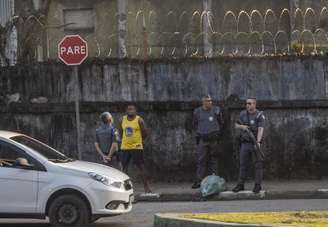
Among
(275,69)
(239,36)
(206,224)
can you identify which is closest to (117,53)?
(239,36)

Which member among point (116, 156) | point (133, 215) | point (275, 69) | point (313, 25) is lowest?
point (133, 215)

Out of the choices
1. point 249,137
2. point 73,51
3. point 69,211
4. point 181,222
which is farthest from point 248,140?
point 181,222

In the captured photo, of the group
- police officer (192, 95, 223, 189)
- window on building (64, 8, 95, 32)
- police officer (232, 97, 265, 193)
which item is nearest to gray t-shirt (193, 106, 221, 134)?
police officer (192, 95, 223, 189)

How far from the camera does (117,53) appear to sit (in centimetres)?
2047

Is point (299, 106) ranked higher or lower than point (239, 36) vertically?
lower

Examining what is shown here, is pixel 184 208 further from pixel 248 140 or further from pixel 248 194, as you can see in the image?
pixel 248 140

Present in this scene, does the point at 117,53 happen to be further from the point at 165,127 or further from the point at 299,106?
the point at 299,106

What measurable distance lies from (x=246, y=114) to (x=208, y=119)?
1.00 m

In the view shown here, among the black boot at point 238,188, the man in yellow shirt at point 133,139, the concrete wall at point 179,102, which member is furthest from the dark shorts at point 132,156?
the black boot at point 238,188

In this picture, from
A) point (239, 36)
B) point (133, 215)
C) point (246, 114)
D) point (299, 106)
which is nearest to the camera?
point (133, 215)

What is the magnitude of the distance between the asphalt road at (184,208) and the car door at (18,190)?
1.19 m

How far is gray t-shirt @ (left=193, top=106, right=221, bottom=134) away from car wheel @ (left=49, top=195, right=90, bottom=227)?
527cm

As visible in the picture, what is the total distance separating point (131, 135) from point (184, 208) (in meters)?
2.28

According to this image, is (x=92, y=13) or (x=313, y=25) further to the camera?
(x=92, y=13)
